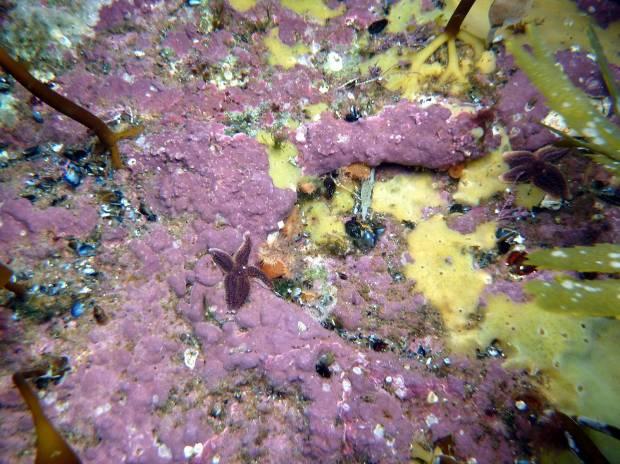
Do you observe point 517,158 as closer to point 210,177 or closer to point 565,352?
point 565,352

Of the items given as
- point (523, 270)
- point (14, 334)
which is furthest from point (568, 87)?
point (14, 334)

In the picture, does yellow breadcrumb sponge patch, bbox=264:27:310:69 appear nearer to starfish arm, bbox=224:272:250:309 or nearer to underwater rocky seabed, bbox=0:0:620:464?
underwater rocky seabed, bbox=0:0:620:464

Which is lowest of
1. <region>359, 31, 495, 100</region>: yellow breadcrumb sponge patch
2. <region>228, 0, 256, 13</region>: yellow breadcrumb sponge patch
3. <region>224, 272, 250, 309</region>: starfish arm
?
<region>224, 272, 250, 309</region>: starfish arm

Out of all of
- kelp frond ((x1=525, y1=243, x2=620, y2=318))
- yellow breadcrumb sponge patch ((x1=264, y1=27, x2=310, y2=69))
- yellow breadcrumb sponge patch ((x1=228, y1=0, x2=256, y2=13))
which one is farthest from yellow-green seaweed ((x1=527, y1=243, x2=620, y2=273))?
yellow breadcrumb sponge patch ((x1=228, y1=0, x2=256, y2=13))

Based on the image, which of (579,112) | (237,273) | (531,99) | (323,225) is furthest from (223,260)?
(531,99)

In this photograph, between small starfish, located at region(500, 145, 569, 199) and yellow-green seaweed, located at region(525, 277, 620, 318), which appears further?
small starfish, located at region(500, 145, 569, 199)
